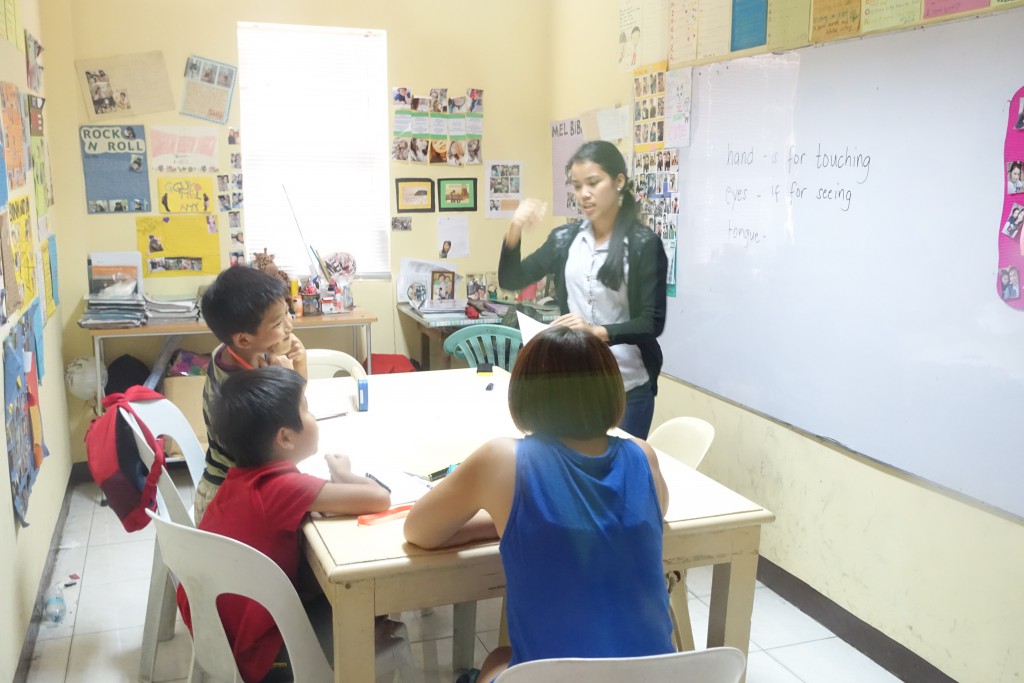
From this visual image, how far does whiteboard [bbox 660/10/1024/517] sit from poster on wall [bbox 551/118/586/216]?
63 cm

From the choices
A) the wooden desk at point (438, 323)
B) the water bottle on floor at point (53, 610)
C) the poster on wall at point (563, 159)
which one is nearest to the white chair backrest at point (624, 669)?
the poster on wall at point (563, 159)

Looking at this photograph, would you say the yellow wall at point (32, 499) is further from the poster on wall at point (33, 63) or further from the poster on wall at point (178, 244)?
the poster on wall at point (178, 244)

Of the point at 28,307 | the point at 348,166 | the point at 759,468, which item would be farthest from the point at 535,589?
the point at 348,166

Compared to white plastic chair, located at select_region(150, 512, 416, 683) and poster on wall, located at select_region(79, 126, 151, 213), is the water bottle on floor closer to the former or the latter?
white plastic chair, located at select_region(150, 512, 416, 683)

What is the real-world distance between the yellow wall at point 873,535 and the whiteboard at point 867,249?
0.23 feet

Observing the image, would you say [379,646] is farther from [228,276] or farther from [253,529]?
[228,276]

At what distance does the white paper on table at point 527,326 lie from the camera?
144 centimetres

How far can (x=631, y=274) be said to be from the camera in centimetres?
158

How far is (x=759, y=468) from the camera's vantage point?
229cm

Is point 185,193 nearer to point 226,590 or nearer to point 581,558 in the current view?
point 226,590

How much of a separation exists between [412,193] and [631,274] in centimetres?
148

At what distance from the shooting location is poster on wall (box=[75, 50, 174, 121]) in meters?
2.97

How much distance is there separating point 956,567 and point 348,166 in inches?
86.0

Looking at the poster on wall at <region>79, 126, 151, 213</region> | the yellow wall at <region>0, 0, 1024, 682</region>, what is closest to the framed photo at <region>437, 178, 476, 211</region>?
the yellow wall at <region>0, 0, 1024, 682</region>
